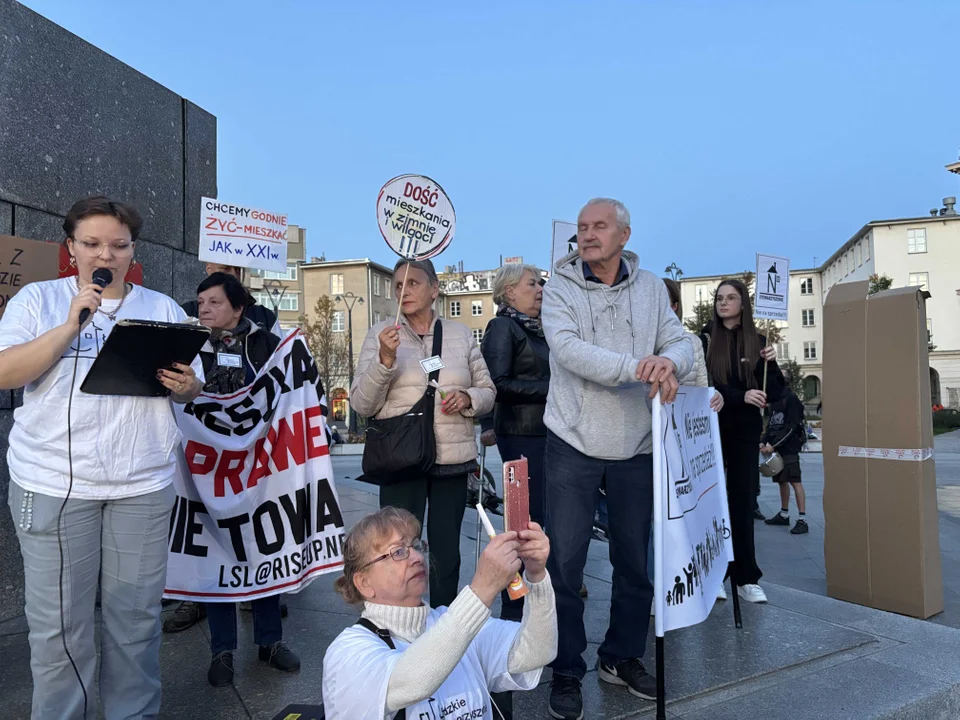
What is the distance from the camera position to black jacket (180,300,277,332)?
4340mm

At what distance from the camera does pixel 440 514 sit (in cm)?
395

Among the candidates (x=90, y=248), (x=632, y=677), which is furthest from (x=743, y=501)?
(x=90, y=248)

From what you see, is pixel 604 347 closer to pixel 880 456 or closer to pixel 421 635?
pixel 421 635

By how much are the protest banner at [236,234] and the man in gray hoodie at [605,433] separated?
2.78m

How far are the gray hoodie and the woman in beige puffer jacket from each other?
19.9 inches

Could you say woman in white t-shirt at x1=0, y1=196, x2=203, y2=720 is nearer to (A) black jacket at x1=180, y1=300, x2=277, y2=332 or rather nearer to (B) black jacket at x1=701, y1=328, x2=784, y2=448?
(A) black jacket at x1=180, y1=300, x2=277, y2=332

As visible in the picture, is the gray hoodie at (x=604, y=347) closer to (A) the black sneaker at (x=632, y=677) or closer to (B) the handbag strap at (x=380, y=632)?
(A) the black sneaker at (x=632, y=677)

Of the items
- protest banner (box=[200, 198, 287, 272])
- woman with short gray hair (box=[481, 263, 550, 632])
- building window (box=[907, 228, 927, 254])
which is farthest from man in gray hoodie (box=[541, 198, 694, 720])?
building window (box=[907, 228, 927, 254])

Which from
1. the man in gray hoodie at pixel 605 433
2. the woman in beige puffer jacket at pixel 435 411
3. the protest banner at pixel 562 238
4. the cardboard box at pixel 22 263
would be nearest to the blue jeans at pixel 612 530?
the man in gray hoodie at pixel 605 433

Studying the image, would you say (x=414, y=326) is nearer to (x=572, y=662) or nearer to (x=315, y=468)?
(x=315, y=468)

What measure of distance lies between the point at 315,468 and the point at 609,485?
1616mm

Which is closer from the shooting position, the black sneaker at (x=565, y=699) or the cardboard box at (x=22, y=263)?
the black sneaker at (x=565, y=699)

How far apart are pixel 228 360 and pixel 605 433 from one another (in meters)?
1.96

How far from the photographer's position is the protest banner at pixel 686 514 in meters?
3.23
